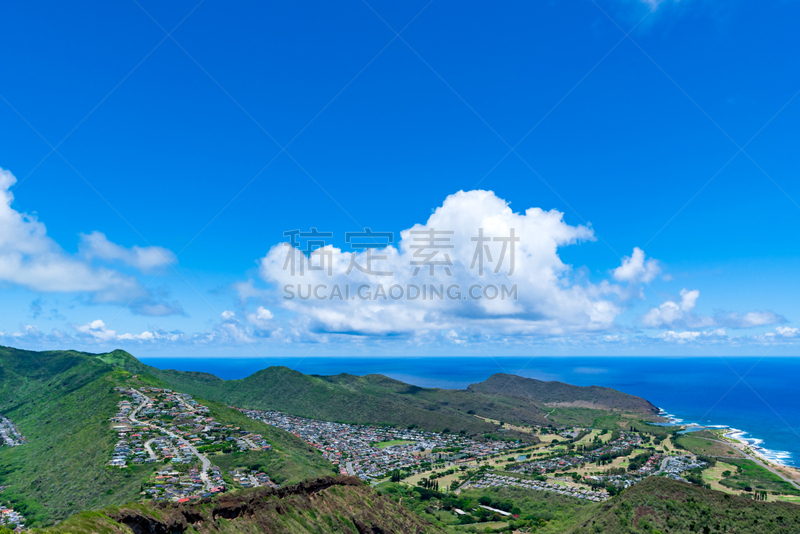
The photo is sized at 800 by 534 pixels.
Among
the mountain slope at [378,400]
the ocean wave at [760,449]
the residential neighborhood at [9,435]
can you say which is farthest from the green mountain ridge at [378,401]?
the residential neighborhood at [9,435]

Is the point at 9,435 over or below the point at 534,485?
over

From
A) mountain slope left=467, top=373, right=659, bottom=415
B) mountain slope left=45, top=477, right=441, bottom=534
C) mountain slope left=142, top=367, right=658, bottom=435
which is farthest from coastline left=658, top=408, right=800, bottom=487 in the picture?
mountain slope left=45, top=477, right=441, bottom=534

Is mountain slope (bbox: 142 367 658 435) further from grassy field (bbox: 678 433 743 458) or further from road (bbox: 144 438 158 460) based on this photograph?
road (bbox: 144 438 158 460)

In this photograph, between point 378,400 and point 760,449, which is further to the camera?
point 378,400

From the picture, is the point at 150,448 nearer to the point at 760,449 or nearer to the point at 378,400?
the point at 378,400

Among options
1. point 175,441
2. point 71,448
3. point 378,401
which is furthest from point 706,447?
point 71,448

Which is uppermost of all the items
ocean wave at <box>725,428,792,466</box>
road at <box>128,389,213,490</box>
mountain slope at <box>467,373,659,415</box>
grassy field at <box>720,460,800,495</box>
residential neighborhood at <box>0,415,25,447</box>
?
road at <box>128,389,213,490</box>
